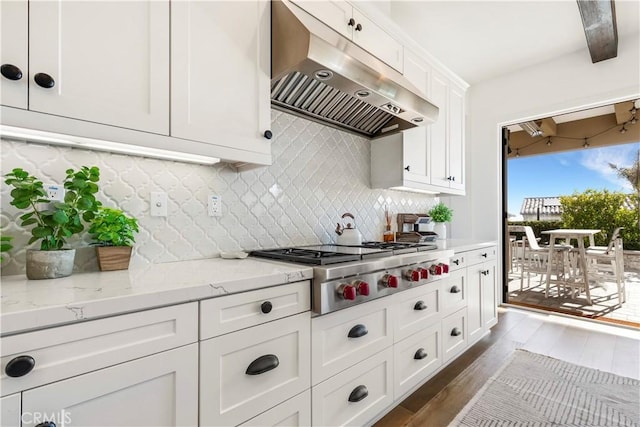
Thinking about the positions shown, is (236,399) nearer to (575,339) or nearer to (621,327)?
(575,339)

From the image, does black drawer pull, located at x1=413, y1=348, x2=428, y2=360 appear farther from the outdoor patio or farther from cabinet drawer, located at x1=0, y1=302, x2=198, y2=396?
the outdoor patio

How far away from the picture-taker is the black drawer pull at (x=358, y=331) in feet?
4.56

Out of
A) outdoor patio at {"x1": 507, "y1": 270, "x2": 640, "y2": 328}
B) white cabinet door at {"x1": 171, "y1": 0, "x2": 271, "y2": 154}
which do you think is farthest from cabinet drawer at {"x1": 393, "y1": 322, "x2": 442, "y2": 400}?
outdoor patio at {"x1": 507, "y1": 270, "x2": 640, "y2": 328}

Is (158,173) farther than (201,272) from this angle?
Yes

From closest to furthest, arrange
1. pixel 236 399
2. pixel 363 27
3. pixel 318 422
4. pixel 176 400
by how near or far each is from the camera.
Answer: pixel 176 400, pixel 236 399, pixel 318 422, pixel 363 27

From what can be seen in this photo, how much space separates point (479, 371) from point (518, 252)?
3466 mm

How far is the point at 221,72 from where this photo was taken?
131 cm

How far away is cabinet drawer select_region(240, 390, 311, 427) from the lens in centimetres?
108

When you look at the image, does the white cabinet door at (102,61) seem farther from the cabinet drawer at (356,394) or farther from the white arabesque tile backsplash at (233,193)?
the cabinet drawer at (356,394)

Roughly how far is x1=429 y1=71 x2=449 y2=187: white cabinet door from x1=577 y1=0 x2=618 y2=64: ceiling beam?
→ 3.59 ft

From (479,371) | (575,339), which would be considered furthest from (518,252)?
(479,371)

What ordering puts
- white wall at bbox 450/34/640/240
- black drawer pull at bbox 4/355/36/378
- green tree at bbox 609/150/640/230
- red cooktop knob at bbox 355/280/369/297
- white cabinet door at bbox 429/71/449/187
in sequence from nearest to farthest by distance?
black drawer pull at bbox 4/355/36/378
red cooktop knob at bbox 355/280/369/297
white cabinet door at bbox 429/71/449/187
white wall at bbox 450/34/640/240
green tree at bbox 609/150/640/230

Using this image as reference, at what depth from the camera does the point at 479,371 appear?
2.22 metres

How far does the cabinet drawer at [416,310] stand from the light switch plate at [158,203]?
1311mm
